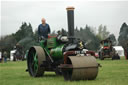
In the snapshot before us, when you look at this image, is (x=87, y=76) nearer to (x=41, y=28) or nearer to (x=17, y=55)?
(x=41, y=28)

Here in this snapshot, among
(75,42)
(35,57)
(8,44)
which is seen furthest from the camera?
(8,44)

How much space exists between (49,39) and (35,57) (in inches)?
35.0

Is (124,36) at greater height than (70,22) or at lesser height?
greater

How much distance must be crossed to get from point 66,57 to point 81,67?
0.64 meters

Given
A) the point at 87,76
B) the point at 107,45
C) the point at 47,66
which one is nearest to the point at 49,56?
Answer: the point at 47,66

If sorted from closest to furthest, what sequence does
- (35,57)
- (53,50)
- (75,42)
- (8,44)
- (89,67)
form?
(89,67) → (75,42) → (53,50) → (35,57) → (8,44)

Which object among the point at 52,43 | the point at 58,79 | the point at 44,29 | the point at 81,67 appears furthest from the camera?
the point at 44,29

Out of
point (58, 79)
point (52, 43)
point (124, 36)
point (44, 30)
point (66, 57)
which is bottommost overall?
point (58, 79)

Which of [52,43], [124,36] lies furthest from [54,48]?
[124,36]

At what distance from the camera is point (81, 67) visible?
8.55 meters

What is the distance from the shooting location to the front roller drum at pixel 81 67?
8500 mm

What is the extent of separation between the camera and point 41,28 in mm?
11844

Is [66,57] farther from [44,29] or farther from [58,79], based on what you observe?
[44,29]

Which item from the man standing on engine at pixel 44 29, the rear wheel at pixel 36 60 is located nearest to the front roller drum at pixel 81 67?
the rear wheel at pixel 36 60
